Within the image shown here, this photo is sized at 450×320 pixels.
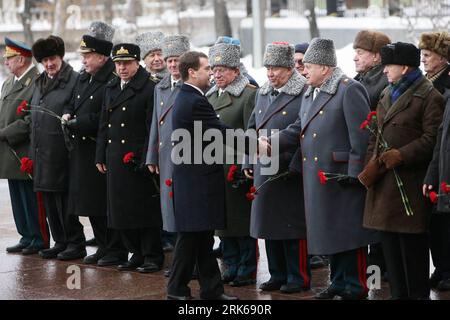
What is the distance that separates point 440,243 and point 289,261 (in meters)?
1.23

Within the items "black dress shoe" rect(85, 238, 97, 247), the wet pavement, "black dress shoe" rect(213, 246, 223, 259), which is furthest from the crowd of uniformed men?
"black dress shoe" rect(213, 246, 223, 259)

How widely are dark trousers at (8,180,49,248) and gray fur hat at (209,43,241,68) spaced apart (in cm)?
288

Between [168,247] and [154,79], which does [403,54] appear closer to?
[154,79]

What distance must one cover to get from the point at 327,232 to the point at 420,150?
1.05 m

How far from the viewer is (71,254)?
11.5 m

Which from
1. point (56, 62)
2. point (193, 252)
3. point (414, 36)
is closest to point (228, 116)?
point (193, 252)

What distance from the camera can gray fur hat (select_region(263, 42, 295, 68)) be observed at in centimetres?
965

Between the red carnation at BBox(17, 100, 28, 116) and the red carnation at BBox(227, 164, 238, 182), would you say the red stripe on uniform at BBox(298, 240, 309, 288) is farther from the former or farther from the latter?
the red carnation at BBox(17, 100, 28, 116)

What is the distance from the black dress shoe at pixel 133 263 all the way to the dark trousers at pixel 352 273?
231 centimetres

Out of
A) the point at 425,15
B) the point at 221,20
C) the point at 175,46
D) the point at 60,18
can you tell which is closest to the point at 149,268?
the point at 175,46

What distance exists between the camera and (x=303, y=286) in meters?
9.59

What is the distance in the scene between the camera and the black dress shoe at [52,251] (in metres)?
11.6
